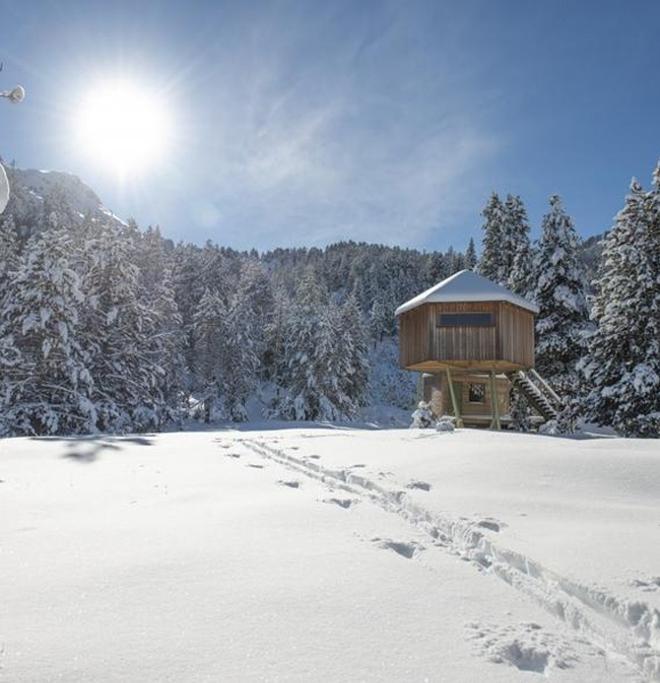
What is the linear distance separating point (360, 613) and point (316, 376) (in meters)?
44.1

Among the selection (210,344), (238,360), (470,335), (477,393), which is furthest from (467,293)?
(210,344)

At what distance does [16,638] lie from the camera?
2830 mm

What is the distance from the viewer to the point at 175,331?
37.1 m

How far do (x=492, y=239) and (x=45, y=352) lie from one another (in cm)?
2950

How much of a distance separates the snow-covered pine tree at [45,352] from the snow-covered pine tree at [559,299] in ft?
75.4

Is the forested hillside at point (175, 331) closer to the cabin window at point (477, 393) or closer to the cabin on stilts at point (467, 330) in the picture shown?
the cabin window at point (477, 393)

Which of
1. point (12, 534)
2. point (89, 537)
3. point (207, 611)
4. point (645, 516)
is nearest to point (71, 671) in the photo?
point (207, 611)

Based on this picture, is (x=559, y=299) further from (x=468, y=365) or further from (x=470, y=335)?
(x=470, y=335)

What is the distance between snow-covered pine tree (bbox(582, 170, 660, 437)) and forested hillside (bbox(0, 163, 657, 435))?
1.92 metres

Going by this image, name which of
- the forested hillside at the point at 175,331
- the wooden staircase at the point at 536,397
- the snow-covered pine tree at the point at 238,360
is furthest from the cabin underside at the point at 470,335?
the snow-covered pine tree at the point at 238,360

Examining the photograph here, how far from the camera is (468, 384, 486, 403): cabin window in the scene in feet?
94.2

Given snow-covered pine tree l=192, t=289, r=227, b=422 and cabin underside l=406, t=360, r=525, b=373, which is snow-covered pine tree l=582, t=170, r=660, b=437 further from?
snow-covered pine tree l=192, t=289, r=227, b=422

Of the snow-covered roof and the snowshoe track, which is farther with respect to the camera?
the snow-covered roof

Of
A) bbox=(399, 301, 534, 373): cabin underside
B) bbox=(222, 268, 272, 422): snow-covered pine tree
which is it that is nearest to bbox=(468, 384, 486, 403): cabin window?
bbox=(399, 301, 534, 373): cabin underside
